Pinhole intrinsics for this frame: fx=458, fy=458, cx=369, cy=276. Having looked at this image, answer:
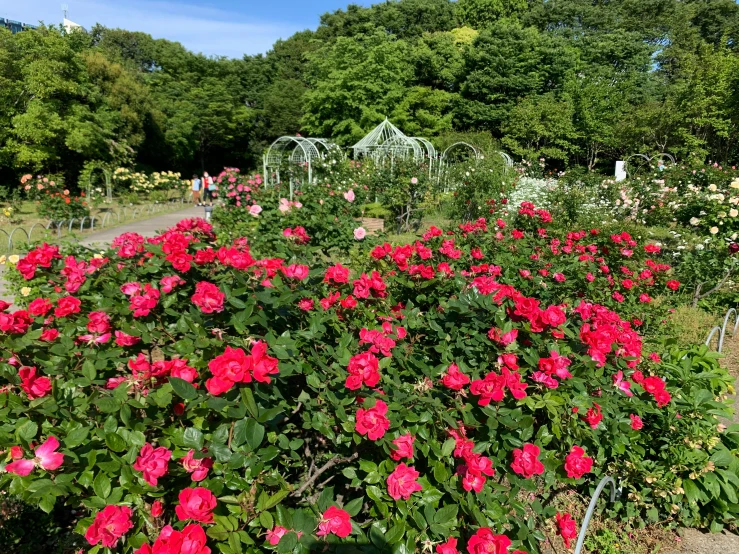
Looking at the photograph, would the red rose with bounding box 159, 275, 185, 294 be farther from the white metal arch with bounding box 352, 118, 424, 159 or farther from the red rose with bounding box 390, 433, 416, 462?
the white metal arch with bounding box 352, 118, 424, 159

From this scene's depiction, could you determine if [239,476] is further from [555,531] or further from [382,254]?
[555,531]

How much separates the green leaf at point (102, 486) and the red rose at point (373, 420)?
62 cm

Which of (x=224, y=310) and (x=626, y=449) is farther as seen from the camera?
(x=626, y=449)

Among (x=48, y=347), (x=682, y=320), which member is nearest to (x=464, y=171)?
(x=682, y=320)

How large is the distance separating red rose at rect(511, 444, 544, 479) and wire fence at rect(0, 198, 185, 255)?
6584mm

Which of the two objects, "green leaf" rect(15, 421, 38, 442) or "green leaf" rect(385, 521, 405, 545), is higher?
"green leaf" rect(15, 421, 38, 442)

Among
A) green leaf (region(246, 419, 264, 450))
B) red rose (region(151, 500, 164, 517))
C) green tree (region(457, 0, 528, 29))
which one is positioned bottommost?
red rose (region(151, 500, 164, 517))

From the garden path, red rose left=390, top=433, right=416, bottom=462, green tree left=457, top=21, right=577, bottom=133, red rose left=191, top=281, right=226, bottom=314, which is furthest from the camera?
green tree left=457, top=21, right=577, bottom=133

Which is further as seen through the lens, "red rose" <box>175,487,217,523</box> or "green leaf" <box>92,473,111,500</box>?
"green leaf" <box>92,473,111,500</box>

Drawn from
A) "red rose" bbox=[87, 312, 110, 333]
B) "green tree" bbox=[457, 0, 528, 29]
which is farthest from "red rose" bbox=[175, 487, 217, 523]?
"green tree" bbox=[457, 0, 528, 29]

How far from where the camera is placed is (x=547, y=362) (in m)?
1.62

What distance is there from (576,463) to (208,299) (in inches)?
53.4

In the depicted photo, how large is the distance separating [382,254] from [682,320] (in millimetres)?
3623

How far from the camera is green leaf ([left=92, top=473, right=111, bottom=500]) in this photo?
110 centimetres
